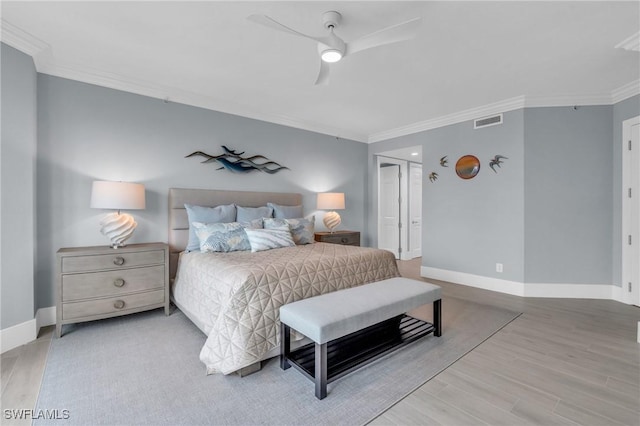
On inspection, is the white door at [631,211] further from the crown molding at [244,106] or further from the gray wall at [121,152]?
the gray wall at [121,152]

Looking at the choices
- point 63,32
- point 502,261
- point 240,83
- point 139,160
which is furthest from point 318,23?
point 502,261

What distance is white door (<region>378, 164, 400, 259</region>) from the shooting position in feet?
21.4

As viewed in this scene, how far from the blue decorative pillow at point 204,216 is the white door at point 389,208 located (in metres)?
3.81

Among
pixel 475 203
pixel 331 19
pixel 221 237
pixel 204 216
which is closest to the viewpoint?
pixel 331 19

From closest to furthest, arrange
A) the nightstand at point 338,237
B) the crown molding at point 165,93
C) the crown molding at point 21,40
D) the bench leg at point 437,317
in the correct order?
the crown molding at point 21,40 → the bench leg at point 437,317 → the crown molding at point 165,93 → the nightstand at point 338,237

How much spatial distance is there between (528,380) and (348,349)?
1219mm

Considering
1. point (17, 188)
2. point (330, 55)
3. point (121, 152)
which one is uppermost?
point (330, 55)

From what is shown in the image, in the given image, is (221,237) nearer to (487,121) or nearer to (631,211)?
(487,121)

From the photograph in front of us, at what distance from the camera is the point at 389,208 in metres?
6.58

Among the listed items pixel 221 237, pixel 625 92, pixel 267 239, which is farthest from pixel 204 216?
pixel 625 92

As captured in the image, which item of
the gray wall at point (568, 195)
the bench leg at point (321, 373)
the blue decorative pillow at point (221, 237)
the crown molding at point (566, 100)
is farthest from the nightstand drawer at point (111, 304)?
the crown molding at point (566, 100)

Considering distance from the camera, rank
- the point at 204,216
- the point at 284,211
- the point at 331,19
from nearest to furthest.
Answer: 1. the point at 331,19
2. the point at 204,216
3. the point at 284,211

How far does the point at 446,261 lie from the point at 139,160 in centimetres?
448

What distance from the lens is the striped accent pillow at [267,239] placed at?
317 centimetres
